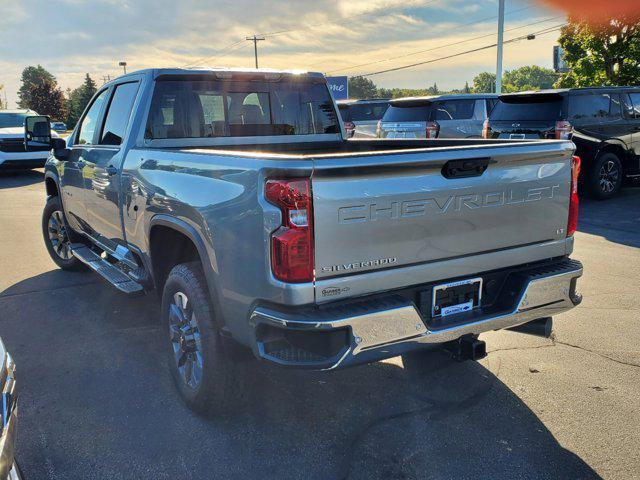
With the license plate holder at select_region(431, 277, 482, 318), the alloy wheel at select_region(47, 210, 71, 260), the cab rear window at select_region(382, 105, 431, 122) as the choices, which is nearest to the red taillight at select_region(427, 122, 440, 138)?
the cab rear window at select_region(382, 105, 431, 122)

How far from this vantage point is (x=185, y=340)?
11.3 feet

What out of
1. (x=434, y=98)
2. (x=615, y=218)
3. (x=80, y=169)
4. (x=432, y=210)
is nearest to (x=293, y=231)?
(x=432, y=210)

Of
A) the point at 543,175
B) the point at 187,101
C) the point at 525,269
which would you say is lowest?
the point at 525,269

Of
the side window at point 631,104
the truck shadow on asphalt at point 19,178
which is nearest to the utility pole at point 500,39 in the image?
the side window at point 631,104

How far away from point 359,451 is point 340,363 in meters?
0.68

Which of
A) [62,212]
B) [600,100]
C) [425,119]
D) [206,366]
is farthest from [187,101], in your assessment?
[425,119]

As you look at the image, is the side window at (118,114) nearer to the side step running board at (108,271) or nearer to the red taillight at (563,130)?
the side step running board at (108,271)

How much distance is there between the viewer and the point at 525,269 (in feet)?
10.8

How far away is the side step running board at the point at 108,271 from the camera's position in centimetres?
427

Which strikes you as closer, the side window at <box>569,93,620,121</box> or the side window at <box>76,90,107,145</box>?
the side window at <box>76,90,107,145</box>

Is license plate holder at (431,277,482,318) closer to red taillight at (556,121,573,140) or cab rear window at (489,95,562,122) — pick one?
red taillight at (556,121,573,140)

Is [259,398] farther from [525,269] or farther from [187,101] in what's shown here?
[187,101]

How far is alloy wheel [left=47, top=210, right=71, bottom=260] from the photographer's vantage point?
6.49 meters

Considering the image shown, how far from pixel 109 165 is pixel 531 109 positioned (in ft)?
26.6
